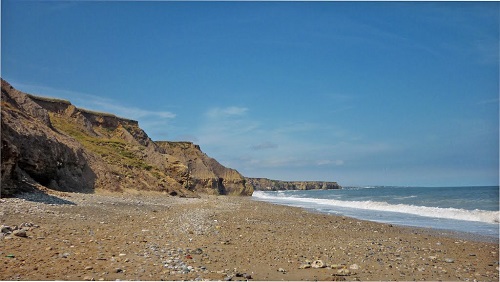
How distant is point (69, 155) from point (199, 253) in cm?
2233

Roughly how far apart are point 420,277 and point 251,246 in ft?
13.6

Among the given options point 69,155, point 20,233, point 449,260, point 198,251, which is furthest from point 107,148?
point 449,260

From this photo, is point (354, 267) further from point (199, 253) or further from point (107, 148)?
point (107, 148)

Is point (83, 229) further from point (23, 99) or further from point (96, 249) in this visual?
point (23, 99)

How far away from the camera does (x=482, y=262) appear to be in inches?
384

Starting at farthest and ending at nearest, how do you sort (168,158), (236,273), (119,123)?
(119,123) < (168,158) < (236,273)

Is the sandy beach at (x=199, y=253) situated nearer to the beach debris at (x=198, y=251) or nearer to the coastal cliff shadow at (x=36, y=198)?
the beach debris at (x=198, y=251)

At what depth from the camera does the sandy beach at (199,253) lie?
6758 mm

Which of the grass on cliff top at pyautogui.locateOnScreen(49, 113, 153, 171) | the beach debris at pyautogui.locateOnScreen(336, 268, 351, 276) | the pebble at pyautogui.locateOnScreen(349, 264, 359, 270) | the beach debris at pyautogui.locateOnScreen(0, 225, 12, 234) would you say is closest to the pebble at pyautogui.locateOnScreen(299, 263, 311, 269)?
the beach debris at pyautogui.locateOnScreen(336, 268, 351, 276)

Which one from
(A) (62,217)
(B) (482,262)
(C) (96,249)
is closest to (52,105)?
(A) (62,217)

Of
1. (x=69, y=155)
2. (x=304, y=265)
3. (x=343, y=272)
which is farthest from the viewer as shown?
(x=69, y=155)

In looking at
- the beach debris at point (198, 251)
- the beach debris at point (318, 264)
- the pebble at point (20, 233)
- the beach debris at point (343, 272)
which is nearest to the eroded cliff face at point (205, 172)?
the pebble at point (20, 233)

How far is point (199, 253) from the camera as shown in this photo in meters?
8.43

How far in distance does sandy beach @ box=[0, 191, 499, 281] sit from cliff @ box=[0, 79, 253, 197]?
635cm
